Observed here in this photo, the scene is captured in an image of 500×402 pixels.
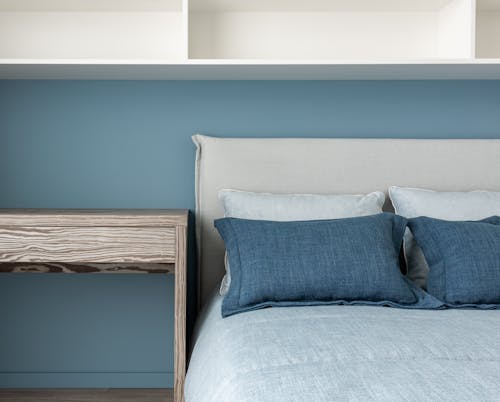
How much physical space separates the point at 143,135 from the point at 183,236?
666 millimetres

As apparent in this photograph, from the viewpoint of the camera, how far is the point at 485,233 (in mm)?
1964

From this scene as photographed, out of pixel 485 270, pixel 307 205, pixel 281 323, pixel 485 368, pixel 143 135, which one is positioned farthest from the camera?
pixel 143 135

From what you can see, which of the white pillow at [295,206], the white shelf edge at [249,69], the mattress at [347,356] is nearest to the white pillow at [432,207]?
the white pillow at [295,206]

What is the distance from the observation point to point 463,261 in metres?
1.92

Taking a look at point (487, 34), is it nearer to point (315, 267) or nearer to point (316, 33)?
point (316, 33)

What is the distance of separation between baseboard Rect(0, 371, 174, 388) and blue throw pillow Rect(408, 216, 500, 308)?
1.19m

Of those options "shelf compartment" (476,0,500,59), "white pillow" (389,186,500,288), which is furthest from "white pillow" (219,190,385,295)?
"shelf compartment" (476,0,500,59)

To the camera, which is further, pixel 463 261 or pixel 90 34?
pixel 90 34

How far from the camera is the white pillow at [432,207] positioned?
216 cm

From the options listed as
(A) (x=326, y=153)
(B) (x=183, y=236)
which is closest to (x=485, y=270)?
(A) (x=326, y=153)

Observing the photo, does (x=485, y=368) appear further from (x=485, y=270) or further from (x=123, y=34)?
(x=123, y=34)

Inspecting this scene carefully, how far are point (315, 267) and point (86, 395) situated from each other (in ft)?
3.81

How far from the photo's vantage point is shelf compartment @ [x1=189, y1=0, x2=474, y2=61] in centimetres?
247

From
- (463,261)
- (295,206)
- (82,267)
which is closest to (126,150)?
(82,267)
